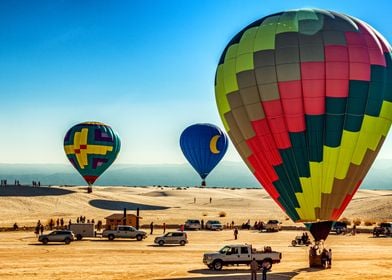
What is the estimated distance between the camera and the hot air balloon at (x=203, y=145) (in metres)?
100

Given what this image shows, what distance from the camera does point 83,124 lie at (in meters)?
88.3

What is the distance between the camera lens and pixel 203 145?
10044 centimetres

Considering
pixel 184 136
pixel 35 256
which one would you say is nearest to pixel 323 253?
pixel 35 256

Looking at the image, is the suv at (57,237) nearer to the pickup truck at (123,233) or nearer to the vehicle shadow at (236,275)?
the pickup truck at (123,233)

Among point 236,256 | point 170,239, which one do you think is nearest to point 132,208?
point 170,239

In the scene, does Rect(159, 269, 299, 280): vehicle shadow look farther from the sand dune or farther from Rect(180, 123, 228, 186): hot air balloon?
Rect(180, 123, 228, 186): hot air balloon

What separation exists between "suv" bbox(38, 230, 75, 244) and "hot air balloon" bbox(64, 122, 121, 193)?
1570 inches

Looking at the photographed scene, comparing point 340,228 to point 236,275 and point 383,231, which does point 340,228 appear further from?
point 236,275

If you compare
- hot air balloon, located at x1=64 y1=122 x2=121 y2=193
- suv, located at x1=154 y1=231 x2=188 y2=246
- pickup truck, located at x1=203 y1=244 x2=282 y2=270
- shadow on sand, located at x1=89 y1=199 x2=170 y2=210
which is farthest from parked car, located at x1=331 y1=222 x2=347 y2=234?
hot air balloon, located at x1=64 y1=122 x2=121 y2=193

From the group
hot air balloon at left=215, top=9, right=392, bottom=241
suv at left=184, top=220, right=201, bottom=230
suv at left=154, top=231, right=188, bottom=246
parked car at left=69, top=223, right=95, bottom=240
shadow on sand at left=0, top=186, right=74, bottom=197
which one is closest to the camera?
hot air balloon at left=215, top=9, right=392, bottom=241

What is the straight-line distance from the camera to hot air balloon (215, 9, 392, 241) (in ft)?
102

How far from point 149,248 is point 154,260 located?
8.36 m

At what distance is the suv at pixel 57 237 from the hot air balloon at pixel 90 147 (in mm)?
39872

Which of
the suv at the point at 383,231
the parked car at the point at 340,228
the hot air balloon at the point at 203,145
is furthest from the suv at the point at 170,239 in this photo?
the hot air balloon at the point at 203,145
